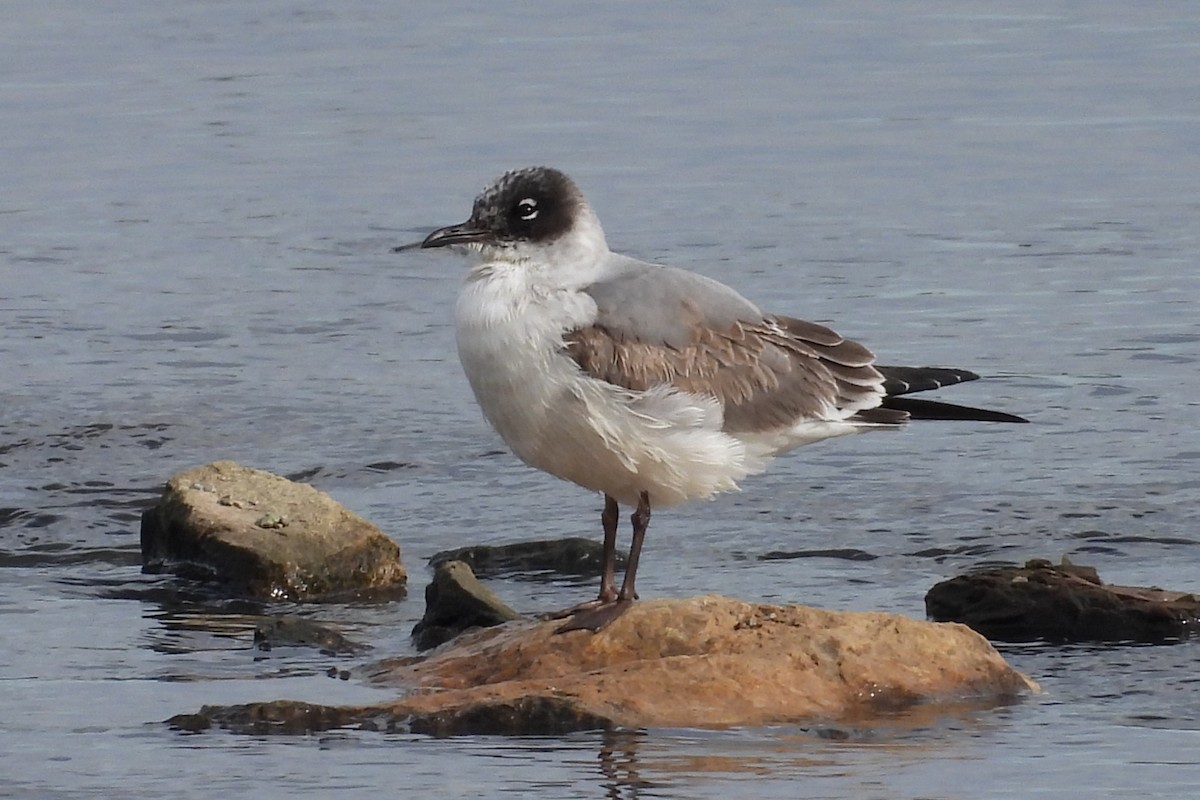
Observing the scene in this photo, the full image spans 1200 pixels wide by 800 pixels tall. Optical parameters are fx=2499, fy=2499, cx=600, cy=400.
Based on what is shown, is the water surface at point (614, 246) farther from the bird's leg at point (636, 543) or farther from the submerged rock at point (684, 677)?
the bird's leg at point (636, 543)

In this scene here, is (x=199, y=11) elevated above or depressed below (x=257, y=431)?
above

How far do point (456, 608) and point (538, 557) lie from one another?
1082 millimetres

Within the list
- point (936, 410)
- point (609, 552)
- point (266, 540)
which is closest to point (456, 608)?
point (609, 552)

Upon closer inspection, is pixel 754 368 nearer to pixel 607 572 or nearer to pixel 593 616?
pixel 607 572

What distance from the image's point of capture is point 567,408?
24.6 ft

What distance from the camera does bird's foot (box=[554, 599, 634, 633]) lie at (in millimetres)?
7703

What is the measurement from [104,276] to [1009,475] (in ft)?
20.9

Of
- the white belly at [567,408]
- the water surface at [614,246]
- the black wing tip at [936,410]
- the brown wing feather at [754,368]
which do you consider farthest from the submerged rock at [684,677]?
the black wing tip at [936,410]

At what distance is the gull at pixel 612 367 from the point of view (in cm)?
750

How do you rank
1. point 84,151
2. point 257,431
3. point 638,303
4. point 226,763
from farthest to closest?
point 84,151 → point 257,431 → point 638,303 → point 226,763

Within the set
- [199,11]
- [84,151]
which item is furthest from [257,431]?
[199,11]

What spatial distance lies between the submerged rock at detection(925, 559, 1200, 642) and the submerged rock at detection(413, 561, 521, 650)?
1561 millimetres

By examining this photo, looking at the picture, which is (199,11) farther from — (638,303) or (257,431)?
(638,303)

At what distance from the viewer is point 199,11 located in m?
23.6
